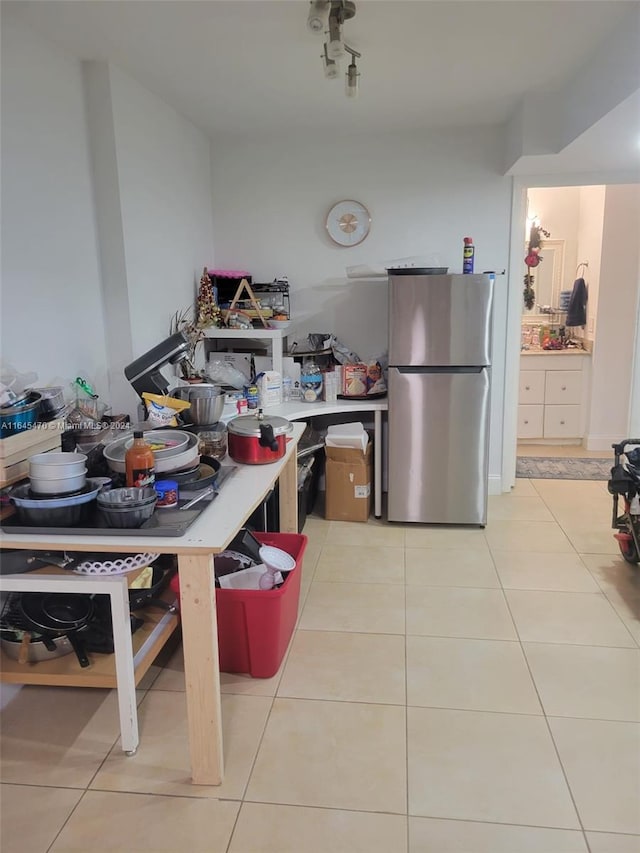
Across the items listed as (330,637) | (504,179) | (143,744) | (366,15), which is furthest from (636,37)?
(143,744)

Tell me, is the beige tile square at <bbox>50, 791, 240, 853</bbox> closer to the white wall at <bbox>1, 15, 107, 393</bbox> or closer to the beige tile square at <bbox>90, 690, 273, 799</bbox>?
the beige tile square at <bbox>90, 690, 273, 799</bbox>

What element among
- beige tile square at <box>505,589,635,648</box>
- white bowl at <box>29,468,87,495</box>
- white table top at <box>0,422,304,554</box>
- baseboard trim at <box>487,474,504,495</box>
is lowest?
beige tile square at <box>505,589,635,648</box>

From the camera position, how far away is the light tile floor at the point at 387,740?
1606mm

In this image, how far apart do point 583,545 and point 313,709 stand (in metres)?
1.96

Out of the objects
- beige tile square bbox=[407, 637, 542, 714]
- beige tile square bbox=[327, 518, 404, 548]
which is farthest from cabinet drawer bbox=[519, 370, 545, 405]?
beige tile square bbox=[407, 637, 542, 714]

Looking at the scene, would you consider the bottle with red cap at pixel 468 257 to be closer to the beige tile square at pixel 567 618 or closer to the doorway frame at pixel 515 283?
the doorway frame at pixel 515 283

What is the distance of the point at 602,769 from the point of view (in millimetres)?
1800

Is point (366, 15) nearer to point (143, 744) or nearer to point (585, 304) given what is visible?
point (143, 744)

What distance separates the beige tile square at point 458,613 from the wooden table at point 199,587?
1050mm

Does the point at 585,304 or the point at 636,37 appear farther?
the point at 585,304

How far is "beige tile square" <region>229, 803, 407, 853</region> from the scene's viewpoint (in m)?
1.56

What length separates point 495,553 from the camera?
10.7 feet

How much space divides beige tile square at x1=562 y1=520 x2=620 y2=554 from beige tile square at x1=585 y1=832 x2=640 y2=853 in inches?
72.1

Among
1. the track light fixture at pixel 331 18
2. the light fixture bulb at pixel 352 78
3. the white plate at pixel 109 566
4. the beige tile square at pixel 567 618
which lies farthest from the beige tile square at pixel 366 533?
the track light fixture at pixel 331 18
